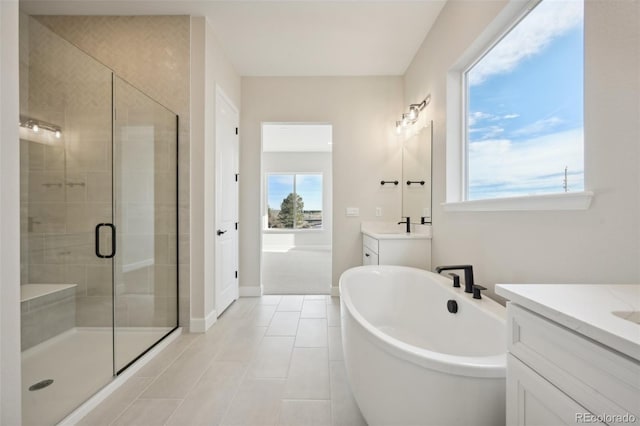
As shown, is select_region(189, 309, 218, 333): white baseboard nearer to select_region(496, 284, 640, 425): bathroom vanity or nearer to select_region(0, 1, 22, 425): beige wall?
select_region(0, 1, 22, 425): beige wall

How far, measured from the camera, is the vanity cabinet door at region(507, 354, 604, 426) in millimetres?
560

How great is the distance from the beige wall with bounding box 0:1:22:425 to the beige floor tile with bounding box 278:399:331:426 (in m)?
1.10

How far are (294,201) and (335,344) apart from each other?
228 inches

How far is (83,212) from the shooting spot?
6.75ft

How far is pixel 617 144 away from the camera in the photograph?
958 mm

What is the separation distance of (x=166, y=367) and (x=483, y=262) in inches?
91.5

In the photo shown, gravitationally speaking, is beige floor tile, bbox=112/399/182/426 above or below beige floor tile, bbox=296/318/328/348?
above

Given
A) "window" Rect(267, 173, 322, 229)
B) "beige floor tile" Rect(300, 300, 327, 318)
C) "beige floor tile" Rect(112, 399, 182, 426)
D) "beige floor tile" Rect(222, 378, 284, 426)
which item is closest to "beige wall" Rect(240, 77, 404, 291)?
"beige floor tile" Rect(300, 300, 327, 318)

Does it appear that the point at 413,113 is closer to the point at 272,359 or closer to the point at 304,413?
the point at 272,359

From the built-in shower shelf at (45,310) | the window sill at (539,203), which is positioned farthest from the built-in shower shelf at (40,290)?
Answer: the window sill at (539,203)

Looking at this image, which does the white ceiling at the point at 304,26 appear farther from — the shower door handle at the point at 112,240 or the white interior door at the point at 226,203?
the shower door handle at the point at 112,240

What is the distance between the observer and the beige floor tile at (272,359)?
1.79 m

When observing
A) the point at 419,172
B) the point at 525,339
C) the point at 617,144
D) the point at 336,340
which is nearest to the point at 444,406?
the point at 525,339

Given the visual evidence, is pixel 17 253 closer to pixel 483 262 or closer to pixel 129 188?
pixel 129 188
